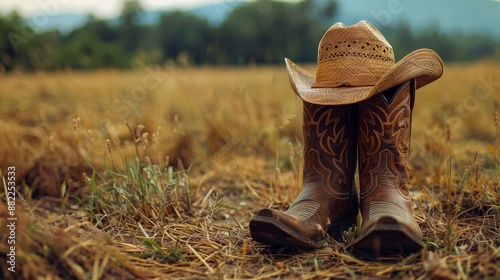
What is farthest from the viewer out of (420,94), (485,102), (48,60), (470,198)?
(420,94)

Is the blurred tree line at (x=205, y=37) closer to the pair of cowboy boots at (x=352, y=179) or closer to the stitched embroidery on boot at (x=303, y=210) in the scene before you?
the pair of cowboy boots at (x=352, y=179)

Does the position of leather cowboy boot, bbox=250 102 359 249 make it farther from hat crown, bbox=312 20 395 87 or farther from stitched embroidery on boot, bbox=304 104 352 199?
hat crown, bbox=312 20 395 87

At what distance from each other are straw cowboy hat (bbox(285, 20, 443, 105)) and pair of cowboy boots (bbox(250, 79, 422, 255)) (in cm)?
6

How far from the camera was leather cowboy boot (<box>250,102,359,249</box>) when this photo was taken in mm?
1671

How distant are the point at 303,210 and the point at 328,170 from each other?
0.65 feet

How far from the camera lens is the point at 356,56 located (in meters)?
1.68

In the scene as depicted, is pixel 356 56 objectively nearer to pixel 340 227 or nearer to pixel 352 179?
pixel 352 179

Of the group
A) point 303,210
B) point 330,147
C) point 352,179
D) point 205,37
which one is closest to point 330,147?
point 330,147

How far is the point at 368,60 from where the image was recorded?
1682mm

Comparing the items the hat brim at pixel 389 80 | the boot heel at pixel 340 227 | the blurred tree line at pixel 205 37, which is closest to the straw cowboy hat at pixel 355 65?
the hat brim at pixel 389 80

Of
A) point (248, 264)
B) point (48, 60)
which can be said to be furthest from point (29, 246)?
point (48, 60)

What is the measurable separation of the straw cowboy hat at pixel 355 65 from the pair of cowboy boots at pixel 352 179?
6 cm

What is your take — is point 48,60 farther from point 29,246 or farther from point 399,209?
point 399,209

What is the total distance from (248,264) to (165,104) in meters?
3.33
